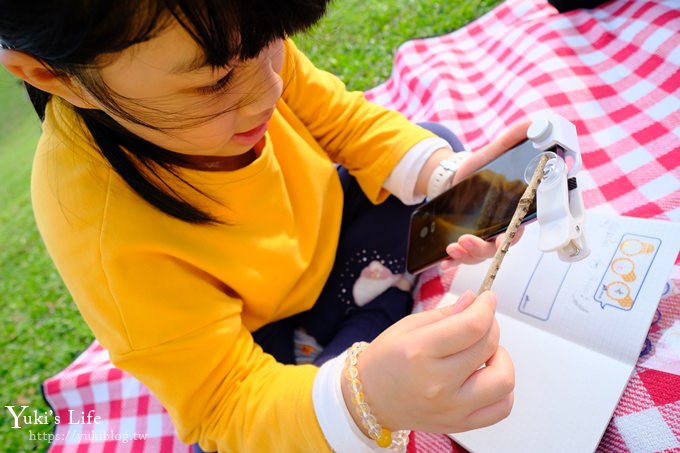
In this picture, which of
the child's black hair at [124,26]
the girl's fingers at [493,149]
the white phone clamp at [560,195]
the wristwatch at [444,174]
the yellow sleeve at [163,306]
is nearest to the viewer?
the child's black hair at [124,26]

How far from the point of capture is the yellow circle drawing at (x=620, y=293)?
1.98 feet

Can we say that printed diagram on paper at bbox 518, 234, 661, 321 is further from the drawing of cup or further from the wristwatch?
the wristwatch

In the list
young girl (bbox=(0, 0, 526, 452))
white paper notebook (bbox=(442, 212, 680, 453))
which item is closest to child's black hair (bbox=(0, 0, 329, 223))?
young girl (bbox=(0, 0, 526, 452))

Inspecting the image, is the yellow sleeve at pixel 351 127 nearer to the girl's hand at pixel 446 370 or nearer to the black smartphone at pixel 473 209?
the black smartphone at pixel 473 209

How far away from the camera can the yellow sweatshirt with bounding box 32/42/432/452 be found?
0.57 metres

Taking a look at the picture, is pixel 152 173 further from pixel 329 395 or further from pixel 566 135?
pixel 566 135

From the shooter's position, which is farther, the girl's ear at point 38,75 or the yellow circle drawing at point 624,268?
the yellow circle drawing at point 624,268

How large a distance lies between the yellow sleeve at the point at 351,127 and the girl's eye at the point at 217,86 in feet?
1.27

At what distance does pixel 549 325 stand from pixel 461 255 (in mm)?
147

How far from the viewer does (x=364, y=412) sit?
0.53 m

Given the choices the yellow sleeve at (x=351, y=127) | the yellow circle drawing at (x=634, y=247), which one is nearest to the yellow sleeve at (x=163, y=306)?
the yellow sleeve at (x=351, y=127)

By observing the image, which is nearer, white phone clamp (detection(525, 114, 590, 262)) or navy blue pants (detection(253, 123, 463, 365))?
white phone clamp (detection(525, 114, 590, 262))

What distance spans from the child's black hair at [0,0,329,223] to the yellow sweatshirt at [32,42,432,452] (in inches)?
6.0

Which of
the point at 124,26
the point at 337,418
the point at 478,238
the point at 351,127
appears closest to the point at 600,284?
the point at 478,238
